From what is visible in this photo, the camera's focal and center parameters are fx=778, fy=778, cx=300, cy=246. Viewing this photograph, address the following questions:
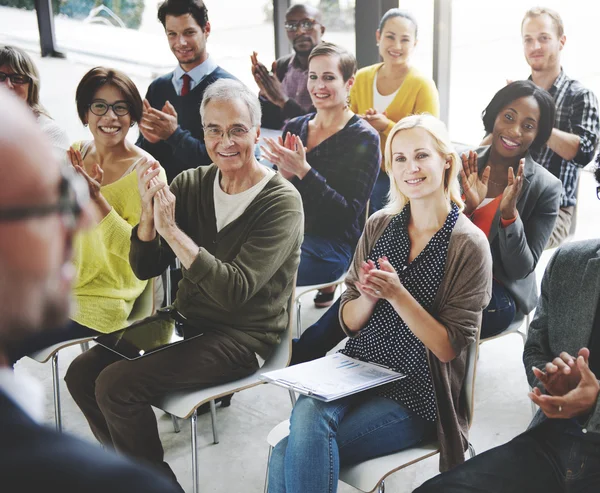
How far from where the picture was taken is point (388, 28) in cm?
390

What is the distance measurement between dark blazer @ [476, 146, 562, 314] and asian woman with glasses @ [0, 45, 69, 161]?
2.00 metres

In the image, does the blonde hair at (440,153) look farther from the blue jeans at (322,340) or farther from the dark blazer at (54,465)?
the dark blazer at (54,465)

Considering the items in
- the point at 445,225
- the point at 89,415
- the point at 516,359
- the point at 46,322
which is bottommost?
the point at 516,359

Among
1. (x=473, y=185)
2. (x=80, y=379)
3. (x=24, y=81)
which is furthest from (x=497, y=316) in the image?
(x=24, y=81)

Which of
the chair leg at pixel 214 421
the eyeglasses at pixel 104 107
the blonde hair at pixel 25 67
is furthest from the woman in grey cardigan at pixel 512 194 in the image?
the blonde hair at pixel 25 67

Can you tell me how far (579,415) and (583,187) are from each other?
188 inches

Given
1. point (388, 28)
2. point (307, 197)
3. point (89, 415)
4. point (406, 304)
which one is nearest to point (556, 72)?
point (388, 28)

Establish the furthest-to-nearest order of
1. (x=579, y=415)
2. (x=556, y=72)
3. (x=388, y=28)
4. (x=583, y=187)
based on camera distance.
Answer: (x=583, y=187), (x=388, y=28), (x=556, y=72), (x=579, y=415)

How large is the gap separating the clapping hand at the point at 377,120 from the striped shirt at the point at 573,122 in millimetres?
760

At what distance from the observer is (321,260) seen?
340 centimetres

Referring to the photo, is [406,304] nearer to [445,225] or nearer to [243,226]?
[445,225]

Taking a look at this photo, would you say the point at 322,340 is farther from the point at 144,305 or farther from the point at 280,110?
the point at 280,110

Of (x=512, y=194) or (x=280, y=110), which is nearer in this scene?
(x=512, y=194)

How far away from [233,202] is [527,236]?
117 cm
